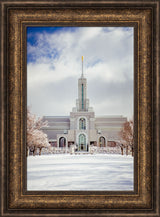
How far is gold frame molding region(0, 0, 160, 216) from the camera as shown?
243 cm

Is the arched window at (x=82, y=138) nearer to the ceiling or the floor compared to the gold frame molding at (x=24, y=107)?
nearer to the floor

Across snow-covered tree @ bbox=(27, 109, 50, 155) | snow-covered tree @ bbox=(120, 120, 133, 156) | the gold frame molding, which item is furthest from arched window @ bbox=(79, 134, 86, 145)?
the gold frame molding

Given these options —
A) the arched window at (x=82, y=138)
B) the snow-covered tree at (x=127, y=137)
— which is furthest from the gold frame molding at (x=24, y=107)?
the arched window at (x=82, y=138)

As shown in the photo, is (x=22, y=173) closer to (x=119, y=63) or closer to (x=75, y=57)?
(x=75, y=57)

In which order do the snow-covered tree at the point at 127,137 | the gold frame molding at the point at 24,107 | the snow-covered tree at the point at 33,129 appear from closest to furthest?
the gold frame molding at the point at 24,107 → the snow-covered tree at the point at 33,129 → the snow-covered tree at the point at 127,137

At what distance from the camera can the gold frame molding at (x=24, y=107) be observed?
95.5 inches

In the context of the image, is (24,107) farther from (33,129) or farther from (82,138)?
(82,138)

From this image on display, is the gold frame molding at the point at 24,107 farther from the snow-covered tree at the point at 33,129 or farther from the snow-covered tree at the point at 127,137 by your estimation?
the snow-covered tree at the point at 127,137

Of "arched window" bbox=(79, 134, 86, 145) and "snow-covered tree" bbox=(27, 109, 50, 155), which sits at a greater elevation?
"snow-covered tree" bbox=(27, 109, 50, 155)

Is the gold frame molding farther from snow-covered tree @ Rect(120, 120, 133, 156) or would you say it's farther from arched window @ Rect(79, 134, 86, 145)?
arched window @ Rect(79, 134, 86, 145)

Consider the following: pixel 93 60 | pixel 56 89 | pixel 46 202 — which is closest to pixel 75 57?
pixel 93 60

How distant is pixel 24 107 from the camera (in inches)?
99.5

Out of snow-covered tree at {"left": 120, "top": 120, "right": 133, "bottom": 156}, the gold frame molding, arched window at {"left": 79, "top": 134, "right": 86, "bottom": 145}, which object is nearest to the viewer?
the gold frame molding

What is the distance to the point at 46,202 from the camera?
244cm
